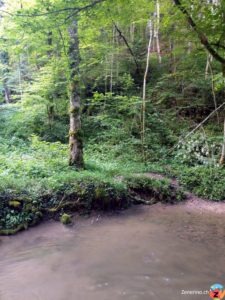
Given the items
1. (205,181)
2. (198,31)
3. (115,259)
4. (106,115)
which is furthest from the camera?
(106,115)

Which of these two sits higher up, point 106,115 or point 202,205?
point 106,115

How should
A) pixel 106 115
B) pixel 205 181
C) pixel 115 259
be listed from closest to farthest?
pixel 115 259 < pixel 205 181 < pixel 106 115

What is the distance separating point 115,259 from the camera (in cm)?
443

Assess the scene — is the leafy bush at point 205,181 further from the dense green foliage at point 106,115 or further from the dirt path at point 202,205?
the dirt path at point 202,205

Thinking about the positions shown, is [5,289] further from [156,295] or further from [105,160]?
[105,160]

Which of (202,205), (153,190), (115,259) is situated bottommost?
(202,205)

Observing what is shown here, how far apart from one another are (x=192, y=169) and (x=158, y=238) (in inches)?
163

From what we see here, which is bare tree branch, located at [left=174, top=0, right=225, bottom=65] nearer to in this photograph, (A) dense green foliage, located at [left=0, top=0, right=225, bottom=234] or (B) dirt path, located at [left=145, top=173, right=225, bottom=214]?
(A) dense green foliage, located at [left=0, top=0, right=225, bottom=234]

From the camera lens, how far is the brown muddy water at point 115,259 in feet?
11.8

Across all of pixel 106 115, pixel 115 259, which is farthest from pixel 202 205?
pixel 106 115

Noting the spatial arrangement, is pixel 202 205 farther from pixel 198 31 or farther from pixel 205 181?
pixel 198 31

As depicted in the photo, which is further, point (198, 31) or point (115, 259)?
point (115, 259)

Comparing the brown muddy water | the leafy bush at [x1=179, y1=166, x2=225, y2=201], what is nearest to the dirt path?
the leafy bush at [x1=179, y1=166, x2=225, y2=201]

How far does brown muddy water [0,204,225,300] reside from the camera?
11.8 feet
